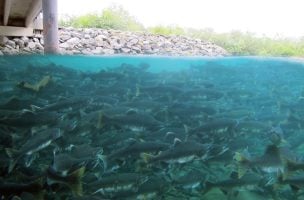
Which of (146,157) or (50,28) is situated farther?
(50,28)

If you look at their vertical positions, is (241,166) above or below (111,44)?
above

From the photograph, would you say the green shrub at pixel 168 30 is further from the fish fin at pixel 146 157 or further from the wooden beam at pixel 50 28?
the fish fin at pixel 146 157

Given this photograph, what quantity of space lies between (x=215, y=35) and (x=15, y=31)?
6.51 metres

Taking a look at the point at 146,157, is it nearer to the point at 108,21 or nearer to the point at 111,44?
the point at 111,44

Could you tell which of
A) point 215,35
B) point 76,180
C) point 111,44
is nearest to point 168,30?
point 215,35

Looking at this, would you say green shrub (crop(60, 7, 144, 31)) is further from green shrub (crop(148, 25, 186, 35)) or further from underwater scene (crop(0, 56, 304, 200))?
underwater scene (crop(0, 56, 304, 200))

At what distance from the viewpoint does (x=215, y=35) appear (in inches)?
558

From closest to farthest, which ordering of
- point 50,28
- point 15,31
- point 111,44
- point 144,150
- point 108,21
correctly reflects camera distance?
point 144,150
point 50,28
point 15,31
point 111,44
point 108,21

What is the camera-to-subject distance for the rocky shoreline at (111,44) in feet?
34.0

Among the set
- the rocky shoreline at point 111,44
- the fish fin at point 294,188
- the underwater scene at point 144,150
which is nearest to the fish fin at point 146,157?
the underwater scene at point 144,150

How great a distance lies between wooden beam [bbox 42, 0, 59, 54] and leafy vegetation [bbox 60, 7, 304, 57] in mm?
4541

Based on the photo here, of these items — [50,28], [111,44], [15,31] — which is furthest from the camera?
[111,44]

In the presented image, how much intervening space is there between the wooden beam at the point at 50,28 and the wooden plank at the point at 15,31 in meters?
1.61

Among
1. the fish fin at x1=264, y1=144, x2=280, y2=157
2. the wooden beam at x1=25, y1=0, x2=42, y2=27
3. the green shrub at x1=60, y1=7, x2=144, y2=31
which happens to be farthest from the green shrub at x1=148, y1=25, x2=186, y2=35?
the fish fin at x1=264, y1=144, x2=280, y2=157
